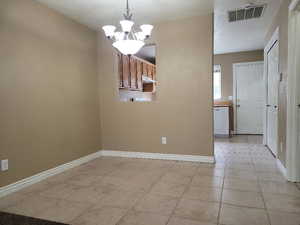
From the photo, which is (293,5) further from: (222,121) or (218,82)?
(218,82)

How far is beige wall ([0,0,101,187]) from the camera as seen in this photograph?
8.03 ft

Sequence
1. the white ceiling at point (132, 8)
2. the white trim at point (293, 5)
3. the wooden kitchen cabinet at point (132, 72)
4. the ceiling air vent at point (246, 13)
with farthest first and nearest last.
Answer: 1. the wooden kitchen cabinet at point (132, 72)
2. the ceiling air vent at point (246, 13)
3. the white ceiling at point (132, 8)
4. the white trim at point (293, 5)

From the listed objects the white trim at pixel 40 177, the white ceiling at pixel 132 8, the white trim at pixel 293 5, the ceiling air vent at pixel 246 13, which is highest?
the ceiling air vent at pixel 246 13

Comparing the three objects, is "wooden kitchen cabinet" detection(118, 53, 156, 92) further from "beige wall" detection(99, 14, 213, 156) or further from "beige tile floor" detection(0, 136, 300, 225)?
"beige tile floor" detection(0, 136, 300, 225)

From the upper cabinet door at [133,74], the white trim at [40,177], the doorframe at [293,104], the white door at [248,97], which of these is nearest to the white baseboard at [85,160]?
the white trim at [40,177]

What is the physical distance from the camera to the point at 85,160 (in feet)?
12.1

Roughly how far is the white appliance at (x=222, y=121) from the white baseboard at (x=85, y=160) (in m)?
2.53

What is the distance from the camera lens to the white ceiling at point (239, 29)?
3.09 metres

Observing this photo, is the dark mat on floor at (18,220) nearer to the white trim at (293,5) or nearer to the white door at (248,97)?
the white trim at (293,5)

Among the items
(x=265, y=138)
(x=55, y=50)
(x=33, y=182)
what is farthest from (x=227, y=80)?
(x=33, y=182)

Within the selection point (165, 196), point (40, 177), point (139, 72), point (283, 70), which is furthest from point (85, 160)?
point (283, 70)

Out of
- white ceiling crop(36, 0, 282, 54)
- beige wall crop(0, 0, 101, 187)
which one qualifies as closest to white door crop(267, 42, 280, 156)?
white ceiling crop(36, 0, 282, 54)

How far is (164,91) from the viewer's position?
12.0 ft

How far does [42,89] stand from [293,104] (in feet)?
10.8
